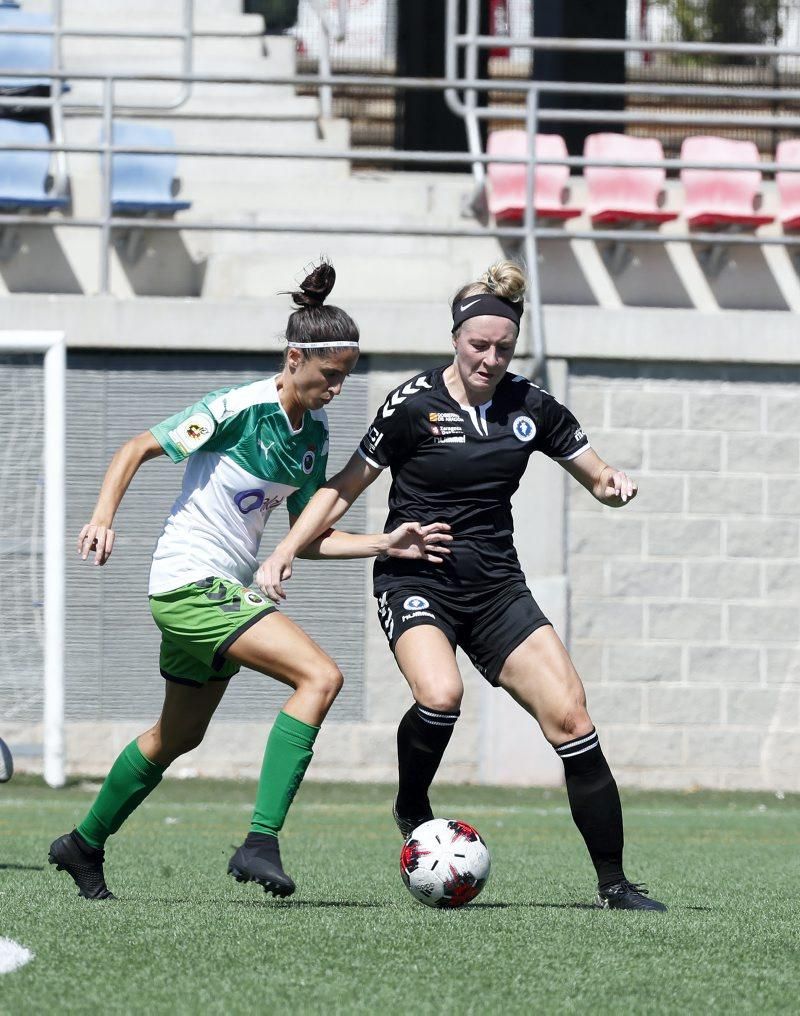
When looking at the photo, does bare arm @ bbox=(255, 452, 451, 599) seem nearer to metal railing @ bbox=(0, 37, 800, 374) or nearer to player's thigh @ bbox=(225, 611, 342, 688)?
player's thigh @ bbox=(225, 611, 342, 688)

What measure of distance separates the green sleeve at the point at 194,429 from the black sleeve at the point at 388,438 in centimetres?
45

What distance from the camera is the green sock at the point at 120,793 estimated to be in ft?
17.8

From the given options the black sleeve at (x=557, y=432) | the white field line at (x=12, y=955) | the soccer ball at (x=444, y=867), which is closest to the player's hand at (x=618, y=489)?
the black sleeve at (x=557, y=432)

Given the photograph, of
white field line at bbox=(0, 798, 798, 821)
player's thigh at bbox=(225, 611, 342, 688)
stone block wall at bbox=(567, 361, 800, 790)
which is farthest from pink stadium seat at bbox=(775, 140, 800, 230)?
player's thigh at bbox=(225, 611, 342, 688)

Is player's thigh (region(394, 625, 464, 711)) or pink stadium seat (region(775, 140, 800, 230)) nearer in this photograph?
player's thigh (region(394, 625, 464, 711))

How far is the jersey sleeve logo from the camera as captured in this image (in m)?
5.54

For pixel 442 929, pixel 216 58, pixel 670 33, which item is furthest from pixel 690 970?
pixel 670 33

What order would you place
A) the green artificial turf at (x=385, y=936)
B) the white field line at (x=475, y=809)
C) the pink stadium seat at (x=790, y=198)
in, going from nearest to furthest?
the green artificial turf at (x=385, y=936) → the white field line at (x=475, y=809) → the pink stadium seat at (x=790, y=198)

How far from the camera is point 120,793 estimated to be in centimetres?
544

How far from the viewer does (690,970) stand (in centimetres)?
415

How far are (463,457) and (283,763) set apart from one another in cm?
111

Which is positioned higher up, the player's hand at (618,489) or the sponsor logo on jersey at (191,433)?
the sponsor logo on jersey at (191,433)

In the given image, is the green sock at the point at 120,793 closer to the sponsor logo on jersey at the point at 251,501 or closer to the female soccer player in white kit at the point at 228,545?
the female soccer player in white kit at the point at 228,545

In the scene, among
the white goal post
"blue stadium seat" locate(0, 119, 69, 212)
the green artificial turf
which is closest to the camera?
the green artificial turf
